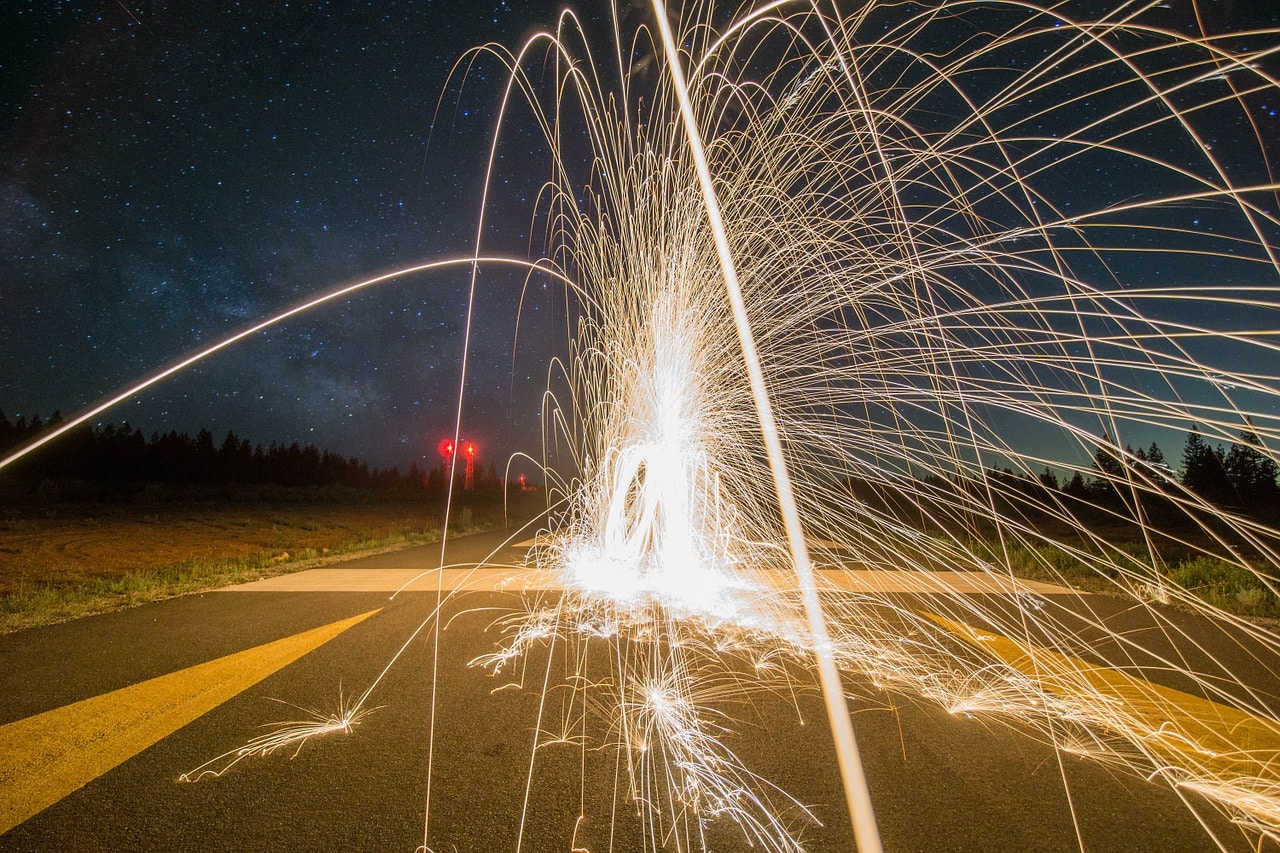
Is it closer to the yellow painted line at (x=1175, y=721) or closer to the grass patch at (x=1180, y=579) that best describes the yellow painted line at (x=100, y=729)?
the yellow painted line at (x=1175, y=721)

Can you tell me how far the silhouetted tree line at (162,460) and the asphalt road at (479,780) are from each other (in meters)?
40.1

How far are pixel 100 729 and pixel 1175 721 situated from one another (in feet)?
20.3

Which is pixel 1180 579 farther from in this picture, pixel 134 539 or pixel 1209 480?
pixel 1209 480

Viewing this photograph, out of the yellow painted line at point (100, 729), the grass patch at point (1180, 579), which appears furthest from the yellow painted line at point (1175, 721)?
the yellow painted line at point (100, 729)

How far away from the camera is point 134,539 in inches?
553

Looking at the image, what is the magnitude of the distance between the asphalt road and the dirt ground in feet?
24.1

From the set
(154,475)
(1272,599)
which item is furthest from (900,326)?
(154,475)

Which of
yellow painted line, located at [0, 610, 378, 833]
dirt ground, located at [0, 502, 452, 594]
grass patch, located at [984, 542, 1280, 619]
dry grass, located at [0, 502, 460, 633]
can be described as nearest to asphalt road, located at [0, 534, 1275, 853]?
yellow painted line, located at [0, 610, 378, 833]

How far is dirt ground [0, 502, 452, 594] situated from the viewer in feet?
32.1

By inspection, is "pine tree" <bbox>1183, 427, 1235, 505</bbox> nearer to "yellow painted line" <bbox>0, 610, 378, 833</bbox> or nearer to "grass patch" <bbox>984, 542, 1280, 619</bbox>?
"grass patch" <bbox>984, 542, 1280, 619</bbox>

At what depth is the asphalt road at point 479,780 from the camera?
6.91 feet

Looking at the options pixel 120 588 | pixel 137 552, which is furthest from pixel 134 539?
pixel 120 588

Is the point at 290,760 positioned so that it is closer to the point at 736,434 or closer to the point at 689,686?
the point at 689,686

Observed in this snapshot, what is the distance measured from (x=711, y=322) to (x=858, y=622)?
11.5 ft
